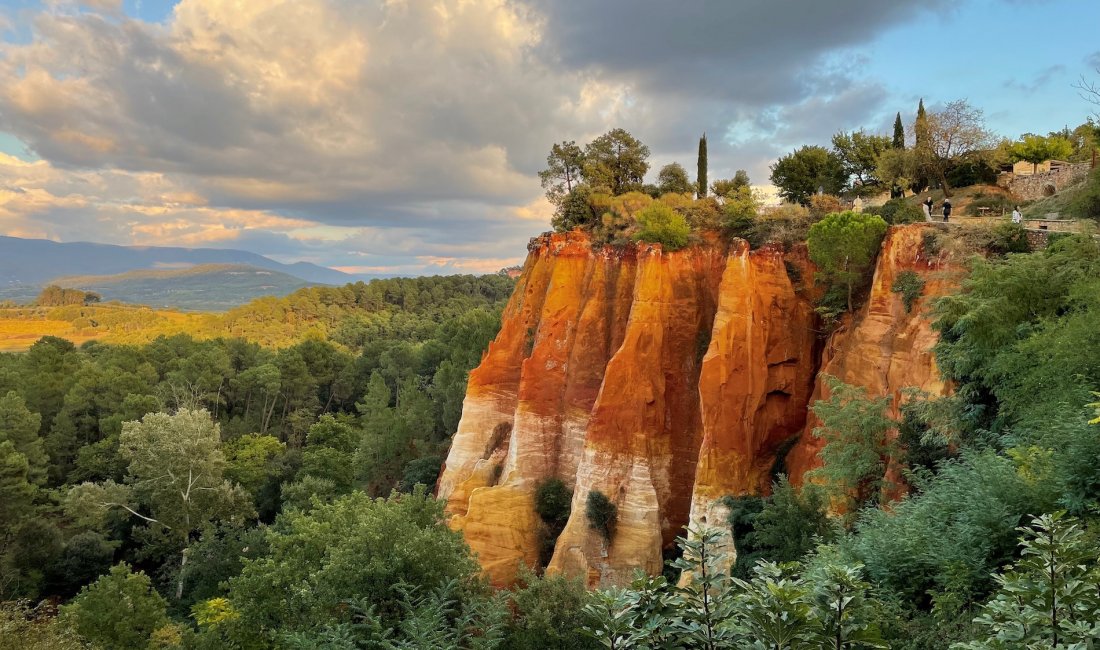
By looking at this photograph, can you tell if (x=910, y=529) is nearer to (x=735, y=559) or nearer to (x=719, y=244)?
(x=735, y=559)

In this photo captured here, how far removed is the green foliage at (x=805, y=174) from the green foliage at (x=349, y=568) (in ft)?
93.1

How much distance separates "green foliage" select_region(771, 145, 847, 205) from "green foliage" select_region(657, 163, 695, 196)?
260 inches

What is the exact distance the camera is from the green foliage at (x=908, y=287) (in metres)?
16.4

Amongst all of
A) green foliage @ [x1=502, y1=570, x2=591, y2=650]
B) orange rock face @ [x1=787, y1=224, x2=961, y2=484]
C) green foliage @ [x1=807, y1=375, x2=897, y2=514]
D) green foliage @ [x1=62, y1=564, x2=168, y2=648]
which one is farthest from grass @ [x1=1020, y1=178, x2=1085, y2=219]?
green foliage @ [x1=62, y1=564, x2=168, y2=648]

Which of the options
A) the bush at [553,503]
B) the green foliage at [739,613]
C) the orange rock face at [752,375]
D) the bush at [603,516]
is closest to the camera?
Result: the green foliage at [739,613]

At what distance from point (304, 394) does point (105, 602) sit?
39.0 m

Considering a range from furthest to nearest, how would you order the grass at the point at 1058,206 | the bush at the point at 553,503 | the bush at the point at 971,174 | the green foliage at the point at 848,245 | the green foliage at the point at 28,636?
1. the bush at the point at 971,174
2. the bush at the point at 553,503
3. the grass at the point at 1058,206
4. the green foliage at the point at 848,245
5. the green foliage at the point at 28,636

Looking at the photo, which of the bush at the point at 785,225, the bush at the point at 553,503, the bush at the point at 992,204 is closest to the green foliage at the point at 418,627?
the bush at the point at 553,503

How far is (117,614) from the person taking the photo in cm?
1992

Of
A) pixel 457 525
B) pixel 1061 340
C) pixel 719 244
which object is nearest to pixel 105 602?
pixel 457 525

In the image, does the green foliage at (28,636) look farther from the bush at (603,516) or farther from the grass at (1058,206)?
the grass at (1058,206)

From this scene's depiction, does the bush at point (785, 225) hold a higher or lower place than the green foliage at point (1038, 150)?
lower

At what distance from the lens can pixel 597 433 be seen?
2177cm

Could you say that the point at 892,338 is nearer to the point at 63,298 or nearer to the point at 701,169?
the point at 701,169
